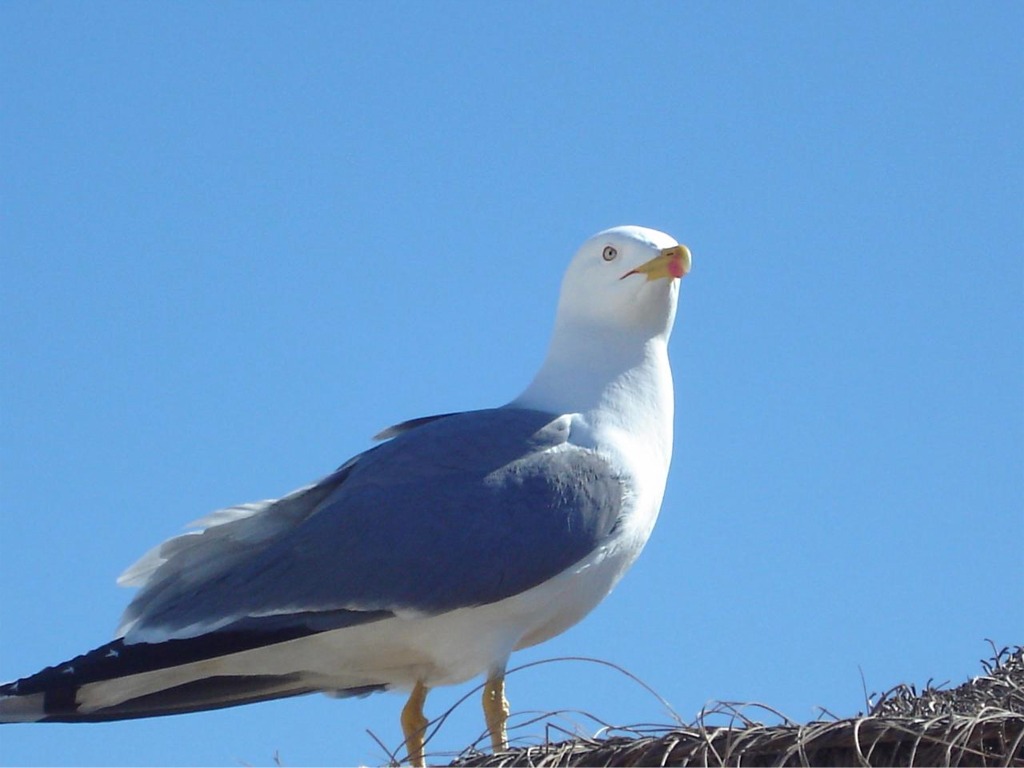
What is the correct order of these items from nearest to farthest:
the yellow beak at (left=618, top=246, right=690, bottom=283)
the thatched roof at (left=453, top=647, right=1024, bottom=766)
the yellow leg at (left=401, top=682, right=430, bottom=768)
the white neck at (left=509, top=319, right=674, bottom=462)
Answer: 1. the thatched roof at (left=453, top=647, right=1024, bottom=766)
2. the yellow leg at (left=401, top=682, right=430, bottom=768)
3. the white neck at (left=509, top=319, right=674, bottom=462)
4. the yellow beak at (left=618, top=246, right=690, bottom=283)

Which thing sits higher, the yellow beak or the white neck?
the yellow beak

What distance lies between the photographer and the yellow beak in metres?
7.30

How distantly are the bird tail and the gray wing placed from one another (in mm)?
83

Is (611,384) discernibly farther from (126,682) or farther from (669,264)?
(126,682)

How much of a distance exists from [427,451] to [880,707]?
2.15 meters

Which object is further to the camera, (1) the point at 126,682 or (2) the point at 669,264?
(2) the point at 669,264

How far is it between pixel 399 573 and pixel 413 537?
17cm

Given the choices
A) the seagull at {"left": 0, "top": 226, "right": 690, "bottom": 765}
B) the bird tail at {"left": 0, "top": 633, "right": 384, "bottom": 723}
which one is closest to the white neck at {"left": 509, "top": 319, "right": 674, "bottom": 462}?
the seagull at {"left": 0, "top": 226, "right": 690, "bottom": 765}

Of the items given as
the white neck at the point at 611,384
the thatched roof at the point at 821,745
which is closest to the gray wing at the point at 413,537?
the white neck at the point at 611,384

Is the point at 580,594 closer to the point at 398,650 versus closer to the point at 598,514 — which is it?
the point at 598,514

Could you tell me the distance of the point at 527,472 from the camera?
263 inches

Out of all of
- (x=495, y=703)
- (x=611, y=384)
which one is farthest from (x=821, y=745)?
(x=611, y=384)

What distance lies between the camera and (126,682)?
6.46 meters

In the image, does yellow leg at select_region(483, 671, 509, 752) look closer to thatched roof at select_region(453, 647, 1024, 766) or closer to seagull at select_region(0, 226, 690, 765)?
seagull at select_region(0, 226, 690, 765)
